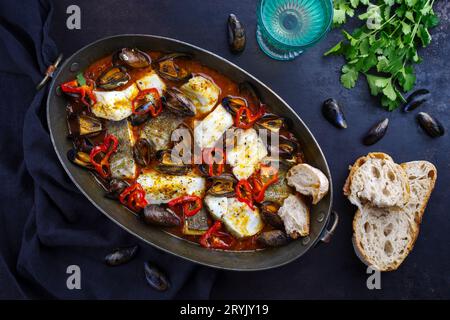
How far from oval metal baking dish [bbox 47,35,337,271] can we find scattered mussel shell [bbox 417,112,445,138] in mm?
1150

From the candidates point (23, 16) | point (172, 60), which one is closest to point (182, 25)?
Answer: point (172, 60)

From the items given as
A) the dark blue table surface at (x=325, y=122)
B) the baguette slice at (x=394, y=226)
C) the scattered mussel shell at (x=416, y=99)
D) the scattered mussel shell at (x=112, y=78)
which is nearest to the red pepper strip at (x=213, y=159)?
the dark blue table surface at (x=325, y=122)

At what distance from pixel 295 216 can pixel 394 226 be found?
0.99 m

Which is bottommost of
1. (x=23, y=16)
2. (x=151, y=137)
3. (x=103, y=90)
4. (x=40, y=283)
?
(x=40, y=283)

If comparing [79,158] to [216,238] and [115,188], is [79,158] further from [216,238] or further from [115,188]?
[216,238]

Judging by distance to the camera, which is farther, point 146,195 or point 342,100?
point 342,100

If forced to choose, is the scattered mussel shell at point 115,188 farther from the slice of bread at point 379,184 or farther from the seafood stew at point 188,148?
the slice of bread at point 379,184

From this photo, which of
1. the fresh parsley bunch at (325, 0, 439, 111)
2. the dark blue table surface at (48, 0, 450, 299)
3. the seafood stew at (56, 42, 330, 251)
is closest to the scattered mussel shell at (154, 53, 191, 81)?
the seafood stew at (56, 42, 330, 251)

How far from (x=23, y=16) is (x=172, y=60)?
4.36ft

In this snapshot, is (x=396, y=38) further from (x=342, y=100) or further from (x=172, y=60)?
(x=172, y=60)

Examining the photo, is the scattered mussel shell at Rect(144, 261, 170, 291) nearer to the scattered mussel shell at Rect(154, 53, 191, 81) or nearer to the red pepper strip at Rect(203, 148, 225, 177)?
the red pepper strip at Rect(203, 148, 225, 177)

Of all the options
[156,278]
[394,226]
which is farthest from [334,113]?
[156,278]

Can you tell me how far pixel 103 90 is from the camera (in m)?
3.89

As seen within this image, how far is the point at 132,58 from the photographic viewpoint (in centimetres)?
→ 379
